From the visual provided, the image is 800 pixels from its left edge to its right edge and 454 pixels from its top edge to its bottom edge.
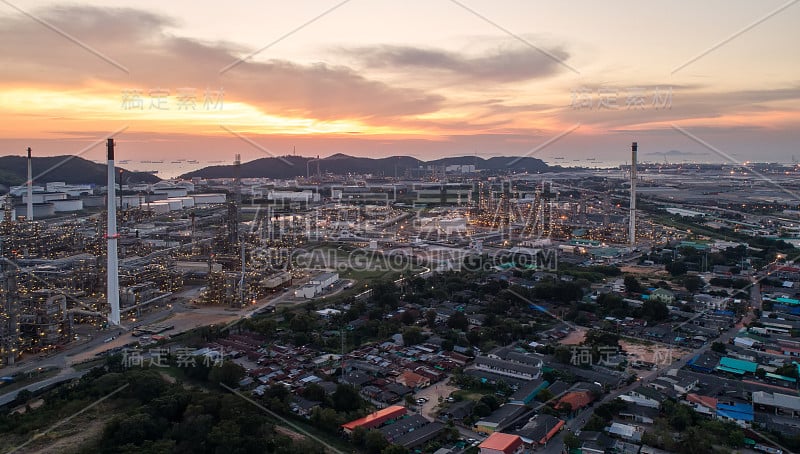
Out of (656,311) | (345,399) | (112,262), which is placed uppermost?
(112,262)

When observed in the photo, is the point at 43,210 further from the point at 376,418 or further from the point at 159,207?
the point at 376,418

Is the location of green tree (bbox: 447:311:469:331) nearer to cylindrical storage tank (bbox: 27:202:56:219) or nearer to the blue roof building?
the blue roof building

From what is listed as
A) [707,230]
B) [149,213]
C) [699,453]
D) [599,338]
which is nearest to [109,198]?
[599,338]

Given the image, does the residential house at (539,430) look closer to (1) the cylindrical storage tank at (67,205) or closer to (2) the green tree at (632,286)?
(2) the green tree at (632,286)

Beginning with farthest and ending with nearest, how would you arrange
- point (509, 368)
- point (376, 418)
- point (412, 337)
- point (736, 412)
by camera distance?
point (412, 337) → point (509, 368) → point (736, 412) → point (376, 418)

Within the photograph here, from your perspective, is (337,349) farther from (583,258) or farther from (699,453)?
(583,258)

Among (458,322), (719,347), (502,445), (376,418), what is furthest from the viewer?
(458,322)

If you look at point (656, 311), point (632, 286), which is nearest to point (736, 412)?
point (656, 311)
